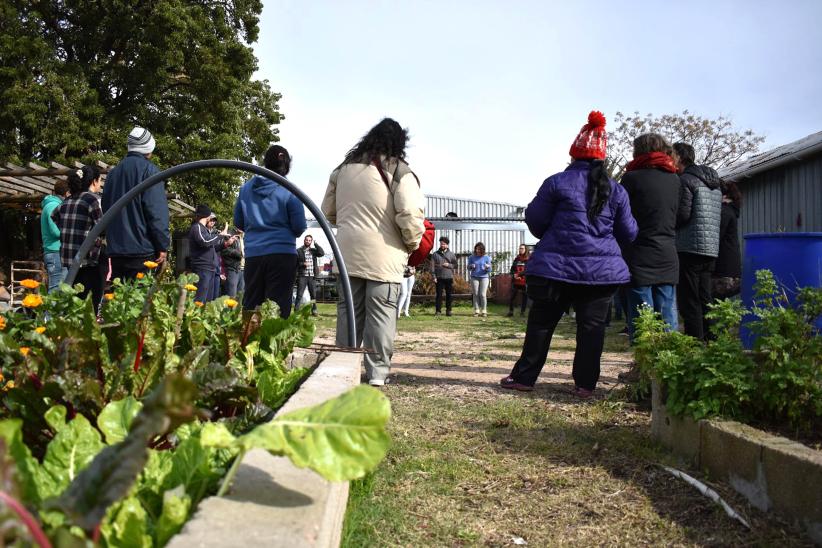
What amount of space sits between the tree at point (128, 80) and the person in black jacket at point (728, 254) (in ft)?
54.7

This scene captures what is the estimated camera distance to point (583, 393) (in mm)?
4445

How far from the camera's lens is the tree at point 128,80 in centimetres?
1889

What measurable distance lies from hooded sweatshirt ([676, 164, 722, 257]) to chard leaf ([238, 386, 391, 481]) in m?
4.51

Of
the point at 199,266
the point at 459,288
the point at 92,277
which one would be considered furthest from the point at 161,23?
the point at 92,277

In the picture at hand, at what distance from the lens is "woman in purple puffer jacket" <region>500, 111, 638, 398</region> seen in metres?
4.38

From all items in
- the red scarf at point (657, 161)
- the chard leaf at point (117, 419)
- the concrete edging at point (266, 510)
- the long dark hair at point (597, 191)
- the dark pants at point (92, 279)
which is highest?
the red scarf at point (657, 161)

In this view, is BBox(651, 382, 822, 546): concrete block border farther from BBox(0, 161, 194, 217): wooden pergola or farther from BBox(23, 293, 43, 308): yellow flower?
BBox(0, 161, 194, 217): wooden pergola

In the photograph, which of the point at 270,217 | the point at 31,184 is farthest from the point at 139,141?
the point at 31,184

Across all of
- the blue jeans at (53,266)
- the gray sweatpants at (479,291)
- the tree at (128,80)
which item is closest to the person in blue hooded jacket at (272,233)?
the blue jeans at (53,266)

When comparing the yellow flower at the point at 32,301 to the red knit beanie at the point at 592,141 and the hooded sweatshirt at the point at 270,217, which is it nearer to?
the hooded sweatshirt at the point at 270,217

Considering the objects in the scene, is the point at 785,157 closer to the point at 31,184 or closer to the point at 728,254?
the point at 728,254

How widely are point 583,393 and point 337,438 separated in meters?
3.45

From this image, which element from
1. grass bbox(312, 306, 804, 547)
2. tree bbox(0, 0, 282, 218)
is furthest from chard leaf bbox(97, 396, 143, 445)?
tree bbox(0, 0, 282, 218)

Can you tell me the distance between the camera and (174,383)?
1.00 metres
